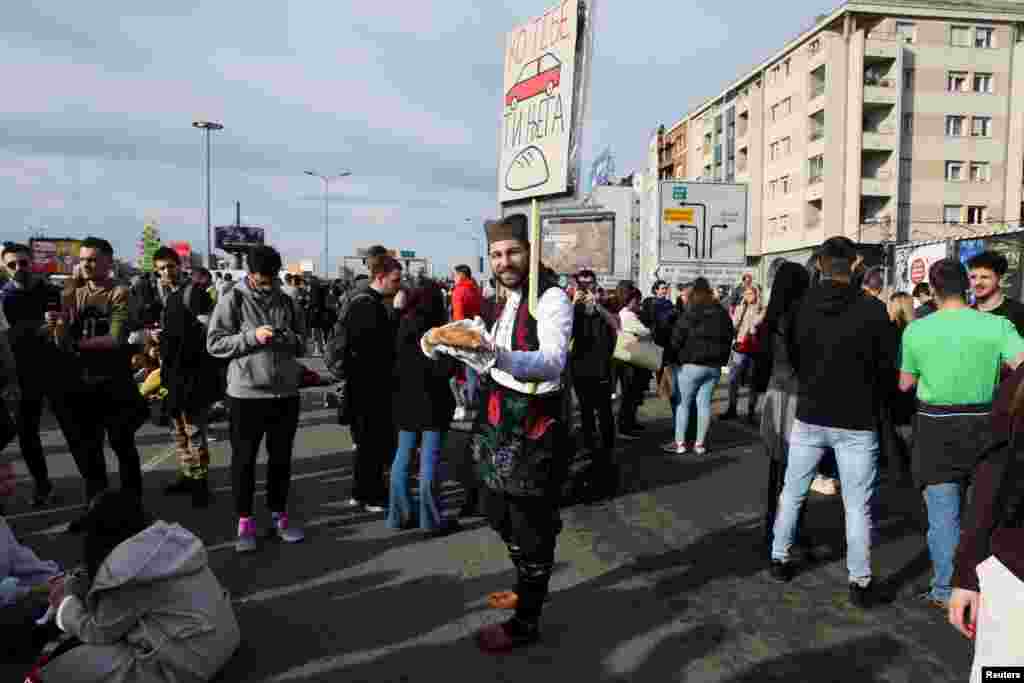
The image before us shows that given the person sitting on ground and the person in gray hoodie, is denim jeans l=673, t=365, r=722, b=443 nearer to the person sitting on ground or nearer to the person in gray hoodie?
the person in gray hoodie

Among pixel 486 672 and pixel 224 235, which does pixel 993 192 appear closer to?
pixel 486 672

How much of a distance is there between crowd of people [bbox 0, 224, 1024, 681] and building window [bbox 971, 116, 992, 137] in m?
42.2

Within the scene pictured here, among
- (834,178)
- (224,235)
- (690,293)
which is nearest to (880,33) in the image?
(834,178)

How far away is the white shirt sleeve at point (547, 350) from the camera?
2.76 meters

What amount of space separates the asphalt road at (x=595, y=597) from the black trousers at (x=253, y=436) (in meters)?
0.43

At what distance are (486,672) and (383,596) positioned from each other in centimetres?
99

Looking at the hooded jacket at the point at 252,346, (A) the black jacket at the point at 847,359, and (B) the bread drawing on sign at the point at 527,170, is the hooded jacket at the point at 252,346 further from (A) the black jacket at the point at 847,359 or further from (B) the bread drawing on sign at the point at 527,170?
(A) the black jacket at the point at 847,359

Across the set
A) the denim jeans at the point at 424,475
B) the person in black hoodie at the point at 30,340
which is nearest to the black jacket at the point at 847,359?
the denim jeans at the point at 424,475

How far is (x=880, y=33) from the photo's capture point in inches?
1544

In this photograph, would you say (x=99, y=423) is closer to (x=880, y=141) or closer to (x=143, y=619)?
(x=143, y=619)

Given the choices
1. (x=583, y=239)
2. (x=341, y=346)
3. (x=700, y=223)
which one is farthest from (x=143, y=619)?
(x=583, y=239)

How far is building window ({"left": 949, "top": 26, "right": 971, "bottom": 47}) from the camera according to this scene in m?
40.0

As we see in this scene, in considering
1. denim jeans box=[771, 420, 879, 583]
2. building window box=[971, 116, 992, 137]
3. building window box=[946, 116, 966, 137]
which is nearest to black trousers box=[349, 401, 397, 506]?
denim jeans box=[771, 420, 879, 583]

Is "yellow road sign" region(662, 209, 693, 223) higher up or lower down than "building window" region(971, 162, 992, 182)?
lower down
